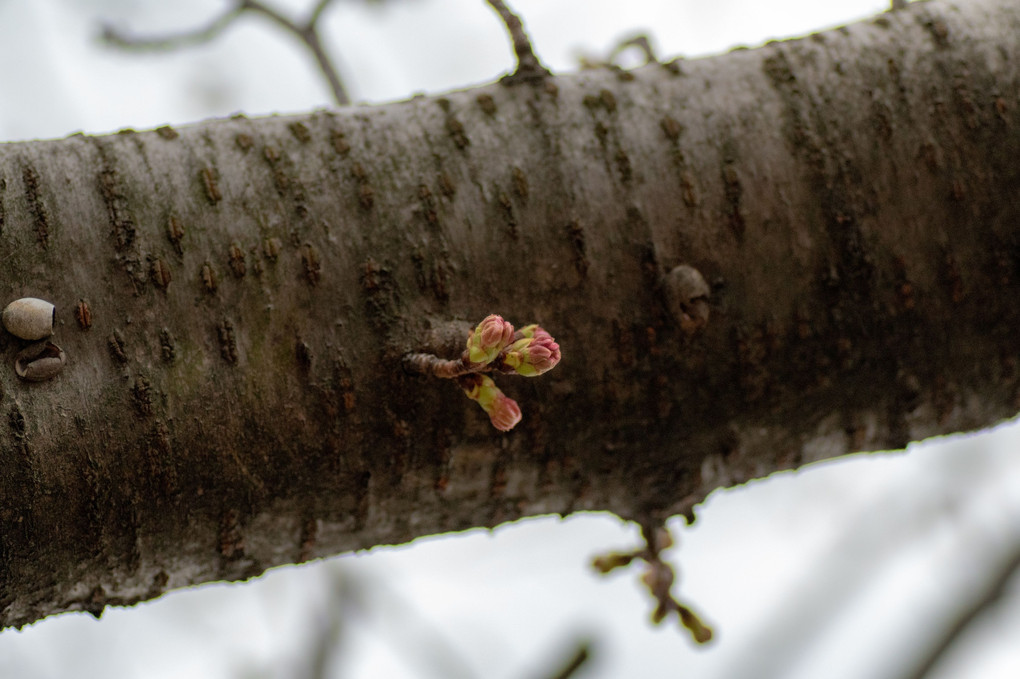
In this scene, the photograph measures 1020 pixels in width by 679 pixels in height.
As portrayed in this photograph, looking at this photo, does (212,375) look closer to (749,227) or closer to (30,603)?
(30,603)

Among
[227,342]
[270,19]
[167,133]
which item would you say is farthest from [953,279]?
[270,19]

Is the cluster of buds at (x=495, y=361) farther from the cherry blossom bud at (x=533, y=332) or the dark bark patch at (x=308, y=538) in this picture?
the dark bark patch at (x=308, y=538)

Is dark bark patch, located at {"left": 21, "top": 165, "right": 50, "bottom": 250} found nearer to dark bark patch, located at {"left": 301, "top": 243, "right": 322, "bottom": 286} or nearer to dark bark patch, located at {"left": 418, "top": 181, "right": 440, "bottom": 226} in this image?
dark bark patch, located at {"left": 301, "top": 243, "right": 322, "bottom": 286}

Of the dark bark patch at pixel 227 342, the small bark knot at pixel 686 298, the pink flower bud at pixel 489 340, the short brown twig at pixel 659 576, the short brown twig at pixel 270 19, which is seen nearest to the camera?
the pink flower bud at pixel 489 340

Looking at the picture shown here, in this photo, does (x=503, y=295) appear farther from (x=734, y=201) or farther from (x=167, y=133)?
(x=167, y=133)

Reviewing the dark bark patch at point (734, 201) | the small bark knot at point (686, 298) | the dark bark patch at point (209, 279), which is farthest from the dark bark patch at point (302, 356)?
the dark bark patch at point (734, 201)
